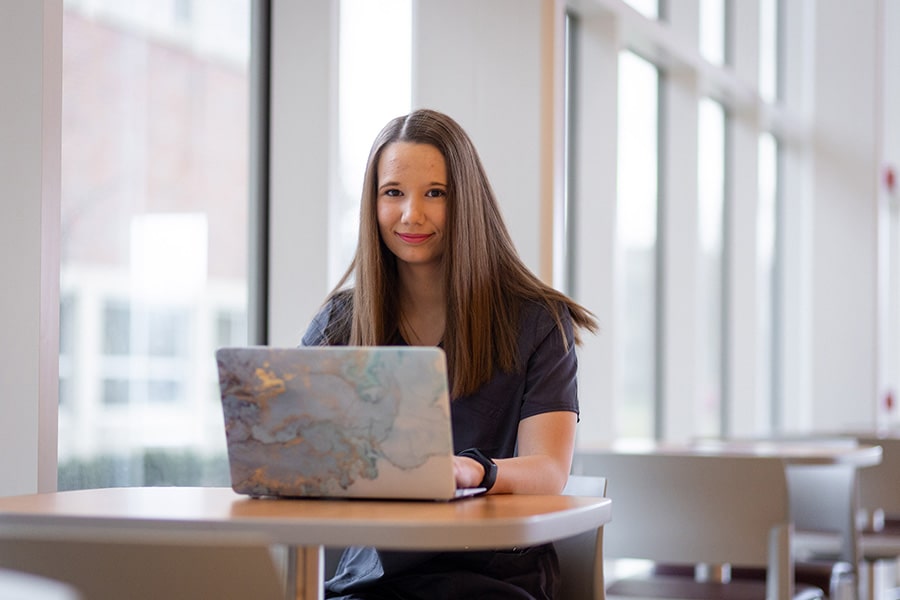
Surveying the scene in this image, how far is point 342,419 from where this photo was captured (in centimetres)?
153

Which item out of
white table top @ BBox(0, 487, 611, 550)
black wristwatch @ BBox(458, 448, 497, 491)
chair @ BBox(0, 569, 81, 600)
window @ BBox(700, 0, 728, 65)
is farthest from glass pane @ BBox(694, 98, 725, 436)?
chair @ BBox(0, 569, 81, 600)

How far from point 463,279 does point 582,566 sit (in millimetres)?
509

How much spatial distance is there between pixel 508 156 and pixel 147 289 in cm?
117

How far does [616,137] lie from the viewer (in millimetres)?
4375

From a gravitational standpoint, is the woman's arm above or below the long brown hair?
below

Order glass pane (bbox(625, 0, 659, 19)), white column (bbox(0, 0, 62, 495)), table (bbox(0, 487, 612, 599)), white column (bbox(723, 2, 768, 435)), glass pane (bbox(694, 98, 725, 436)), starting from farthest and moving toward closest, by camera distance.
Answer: white column (bbox(723, 2, 768, 435)) → glass pane (bbox(694, 98, 725, 436)) → glass pane (bbox(625, 0, 659, 19)) → white column (bbox(0, 0, 62, 495)) → table (bbox(0, 487, 612, 599))

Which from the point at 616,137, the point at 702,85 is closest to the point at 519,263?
the point at 616,137

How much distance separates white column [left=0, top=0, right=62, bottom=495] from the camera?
2154 millimetres

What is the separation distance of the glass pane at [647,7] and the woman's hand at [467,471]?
9.92 feet

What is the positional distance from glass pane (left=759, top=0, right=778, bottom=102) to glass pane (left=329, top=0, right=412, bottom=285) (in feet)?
10.9

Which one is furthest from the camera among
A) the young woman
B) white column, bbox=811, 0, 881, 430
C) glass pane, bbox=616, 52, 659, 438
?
white column, bbox=811, 0, 881, 430

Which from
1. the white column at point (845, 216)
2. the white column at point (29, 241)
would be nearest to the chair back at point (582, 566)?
the white column at point (29, 241)

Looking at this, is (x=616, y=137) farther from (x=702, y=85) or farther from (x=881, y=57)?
(x=881, y=57)

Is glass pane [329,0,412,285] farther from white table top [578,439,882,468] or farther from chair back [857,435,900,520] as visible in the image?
chair back [857,435,900,520]
